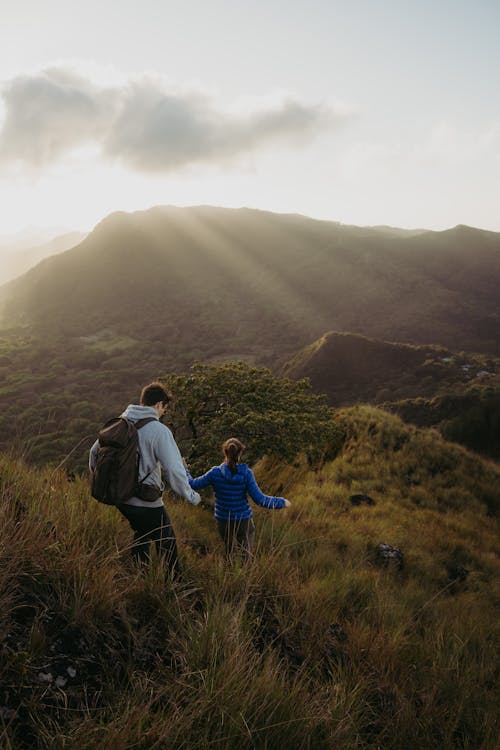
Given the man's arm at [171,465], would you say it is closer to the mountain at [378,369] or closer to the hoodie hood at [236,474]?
the hoodie hood at [236,474]

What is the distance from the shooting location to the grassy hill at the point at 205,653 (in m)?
1.77

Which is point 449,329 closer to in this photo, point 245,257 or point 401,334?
point 401,334

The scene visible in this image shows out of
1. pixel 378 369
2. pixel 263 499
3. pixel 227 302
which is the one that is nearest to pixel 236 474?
pixel 263 499

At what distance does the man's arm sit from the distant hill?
8374 cm

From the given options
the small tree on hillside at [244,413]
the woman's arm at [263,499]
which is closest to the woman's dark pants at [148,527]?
the woman's arm at [263,499]

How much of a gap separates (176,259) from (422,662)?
15013 centimetres

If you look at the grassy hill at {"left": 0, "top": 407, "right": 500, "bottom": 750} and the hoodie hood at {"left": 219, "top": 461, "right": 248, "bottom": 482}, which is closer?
the grassy hill at {"left": 0, "top": 407, "right": 500, "bottom": 750}

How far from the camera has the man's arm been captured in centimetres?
327

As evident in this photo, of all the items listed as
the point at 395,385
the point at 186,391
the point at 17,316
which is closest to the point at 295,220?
the point at 17,316

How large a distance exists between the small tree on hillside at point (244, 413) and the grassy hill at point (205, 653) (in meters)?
4.58

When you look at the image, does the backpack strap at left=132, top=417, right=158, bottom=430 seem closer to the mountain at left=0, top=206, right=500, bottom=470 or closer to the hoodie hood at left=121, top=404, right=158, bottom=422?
the hoodie hood at left=121, top=404, right=158, bottom=422

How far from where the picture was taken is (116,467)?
3.14 m

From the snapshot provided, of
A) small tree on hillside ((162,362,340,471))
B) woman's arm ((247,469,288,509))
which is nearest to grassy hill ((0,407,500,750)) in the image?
woman's arm ((247,469,288,509))

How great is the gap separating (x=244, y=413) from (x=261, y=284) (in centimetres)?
12419
